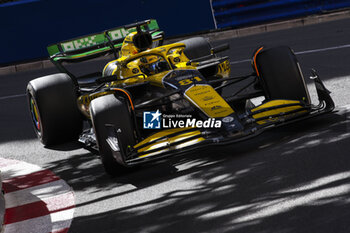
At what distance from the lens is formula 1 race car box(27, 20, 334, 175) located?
616 cm

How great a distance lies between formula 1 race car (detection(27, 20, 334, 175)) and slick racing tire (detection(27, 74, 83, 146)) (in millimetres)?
12

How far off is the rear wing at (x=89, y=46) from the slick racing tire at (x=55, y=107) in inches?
22.7

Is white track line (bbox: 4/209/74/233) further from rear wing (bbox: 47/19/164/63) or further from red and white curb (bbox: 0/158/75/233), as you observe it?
rear wing (bbox: 47/19/164/63)

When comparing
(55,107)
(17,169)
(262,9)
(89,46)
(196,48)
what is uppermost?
(89,46)

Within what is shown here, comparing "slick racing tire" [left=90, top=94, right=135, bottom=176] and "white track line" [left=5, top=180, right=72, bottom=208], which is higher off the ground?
"slick racing tire" [left=90, top=94, right=135, bottom=176]

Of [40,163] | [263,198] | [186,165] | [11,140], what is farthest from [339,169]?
[11,140]

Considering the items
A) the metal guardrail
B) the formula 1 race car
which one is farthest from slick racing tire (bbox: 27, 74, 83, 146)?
the metal guardrail

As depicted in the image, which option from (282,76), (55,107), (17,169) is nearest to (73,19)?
(55,107)

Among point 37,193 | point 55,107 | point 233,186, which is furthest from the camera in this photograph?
point 55,107

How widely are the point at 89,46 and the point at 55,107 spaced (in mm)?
1197

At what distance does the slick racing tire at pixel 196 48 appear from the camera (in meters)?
8.72

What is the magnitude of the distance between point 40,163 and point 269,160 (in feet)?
9.98

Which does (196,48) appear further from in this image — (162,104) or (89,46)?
(162,104)

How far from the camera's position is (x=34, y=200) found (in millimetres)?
6270
